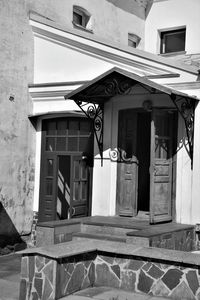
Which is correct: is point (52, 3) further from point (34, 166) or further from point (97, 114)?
point (34, 166)

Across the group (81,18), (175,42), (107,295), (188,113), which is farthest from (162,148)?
(175,42)

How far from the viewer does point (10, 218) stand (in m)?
11.2

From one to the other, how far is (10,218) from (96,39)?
4.56 metres

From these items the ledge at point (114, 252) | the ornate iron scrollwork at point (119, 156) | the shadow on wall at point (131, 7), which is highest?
the shadow on wall at point (131, 7)

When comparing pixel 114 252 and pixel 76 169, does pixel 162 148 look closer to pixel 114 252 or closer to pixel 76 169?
pixel 76 169

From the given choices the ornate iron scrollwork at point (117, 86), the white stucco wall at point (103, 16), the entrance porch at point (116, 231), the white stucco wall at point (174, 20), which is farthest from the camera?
the white stucco wall at point (174, 20)

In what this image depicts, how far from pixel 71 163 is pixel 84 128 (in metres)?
0.91

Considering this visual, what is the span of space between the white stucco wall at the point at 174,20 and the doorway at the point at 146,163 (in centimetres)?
412

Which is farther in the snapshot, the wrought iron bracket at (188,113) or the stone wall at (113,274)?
the wrought iron bracket at (188,113)

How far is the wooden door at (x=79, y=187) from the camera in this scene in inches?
453

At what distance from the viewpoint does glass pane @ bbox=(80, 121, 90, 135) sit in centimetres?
1151

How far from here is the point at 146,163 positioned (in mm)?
11883

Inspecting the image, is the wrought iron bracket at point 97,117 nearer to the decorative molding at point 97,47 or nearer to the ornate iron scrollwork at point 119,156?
the ornate iron scrollwork at point 119,156

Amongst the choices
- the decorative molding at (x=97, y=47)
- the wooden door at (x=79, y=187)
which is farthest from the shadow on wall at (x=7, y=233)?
the decorative molding at (x=97, y=47)
